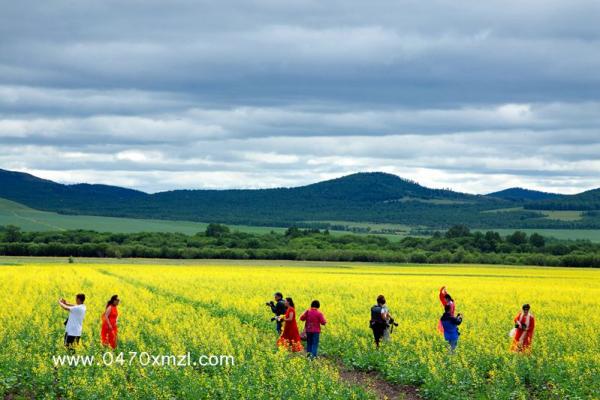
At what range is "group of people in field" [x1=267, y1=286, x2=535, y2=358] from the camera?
23.8 metres

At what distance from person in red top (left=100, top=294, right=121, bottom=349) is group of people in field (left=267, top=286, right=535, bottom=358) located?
4.65 m

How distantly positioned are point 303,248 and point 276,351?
308 feet

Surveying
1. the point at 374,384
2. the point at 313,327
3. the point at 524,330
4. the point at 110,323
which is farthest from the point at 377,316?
the point at 110,323

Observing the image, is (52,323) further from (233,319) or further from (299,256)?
(299,256)

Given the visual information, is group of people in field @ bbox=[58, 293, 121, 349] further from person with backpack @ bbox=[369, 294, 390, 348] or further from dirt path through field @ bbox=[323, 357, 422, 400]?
person with backpack @ bbox=[369, 294, 390, 348]

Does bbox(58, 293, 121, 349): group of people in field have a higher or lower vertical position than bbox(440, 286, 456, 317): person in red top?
lower

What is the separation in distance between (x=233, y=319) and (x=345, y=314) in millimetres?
4258

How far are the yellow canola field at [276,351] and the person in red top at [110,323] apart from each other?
34cm

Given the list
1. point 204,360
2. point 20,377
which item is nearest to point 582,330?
A: point 204,360

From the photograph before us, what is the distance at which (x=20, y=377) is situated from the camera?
20.5 m

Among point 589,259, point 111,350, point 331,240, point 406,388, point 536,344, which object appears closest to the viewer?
point 406,388

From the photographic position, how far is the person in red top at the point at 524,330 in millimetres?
23656

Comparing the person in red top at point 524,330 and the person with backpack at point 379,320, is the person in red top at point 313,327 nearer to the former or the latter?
the person with backpack at point 379,320

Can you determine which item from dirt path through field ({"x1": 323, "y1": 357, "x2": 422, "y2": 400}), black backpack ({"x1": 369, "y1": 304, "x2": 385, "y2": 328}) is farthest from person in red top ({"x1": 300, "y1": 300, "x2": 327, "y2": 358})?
black backpack ({"x1": 369, "y1": 304, "x2": 385, "y2": 328})
